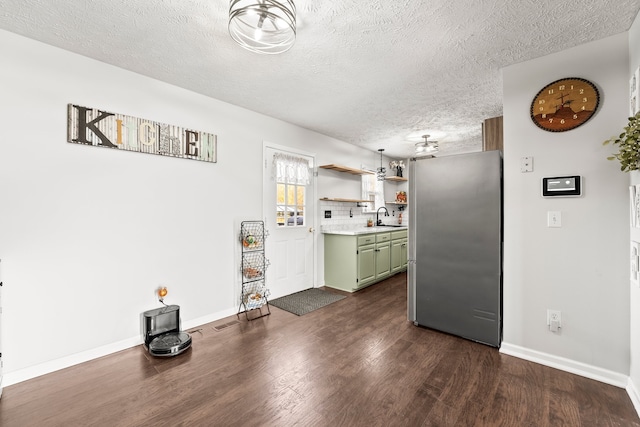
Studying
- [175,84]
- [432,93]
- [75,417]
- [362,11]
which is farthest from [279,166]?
[75,417]

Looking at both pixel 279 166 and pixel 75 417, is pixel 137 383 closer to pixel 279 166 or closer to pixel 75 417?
pixel 75 417

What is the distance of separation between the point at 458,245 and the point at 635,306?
3.90 feet

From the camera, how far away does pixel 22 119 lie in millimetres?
2062

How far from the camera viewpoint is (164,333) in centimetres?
265

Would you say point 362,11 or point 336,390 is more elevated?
point 362,11

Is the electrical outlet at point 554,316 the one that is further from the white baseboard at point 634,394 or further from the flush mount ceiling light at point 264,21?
the flush mount ceiling light at point 264,21

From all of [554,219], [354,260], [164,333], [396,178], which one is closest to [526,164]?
[554,219]

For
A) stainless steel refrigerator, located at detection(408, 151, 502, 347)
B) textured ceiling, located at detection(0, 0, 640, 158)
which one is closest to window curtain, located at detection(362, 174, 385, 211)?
textured ceiling, located at detection(0, 0, 640, 158)

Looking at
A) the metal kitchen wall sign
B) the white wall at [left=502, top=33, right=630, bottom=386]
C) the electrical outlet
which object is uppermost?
the metal kitchen wall sign

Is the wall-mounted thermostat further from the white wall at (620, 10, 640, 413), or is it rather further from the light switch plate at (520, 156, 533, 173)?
the white wall at (620, 10, 640, 413)

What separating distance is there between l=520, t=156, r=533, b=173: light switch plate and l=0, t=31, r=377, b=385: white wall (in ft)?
9.59

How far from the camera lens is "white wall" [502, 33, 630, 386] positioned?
2014 millimetres

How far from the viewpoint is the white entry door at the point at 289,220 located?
382cm

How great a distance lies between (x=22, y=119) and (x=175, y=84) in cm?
123
